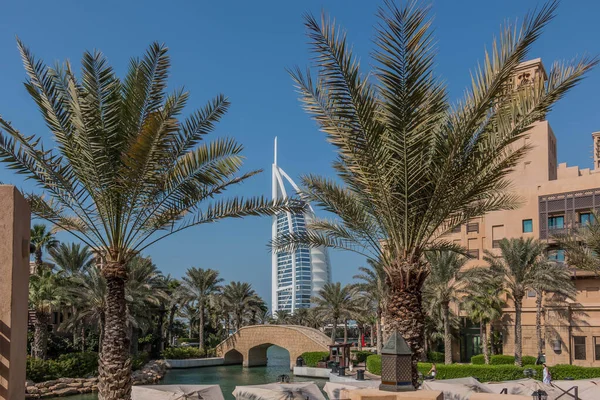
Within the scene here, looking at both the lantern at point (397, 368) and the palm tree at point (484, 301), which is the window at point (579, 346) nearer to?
the palm tree at point (484, 301)

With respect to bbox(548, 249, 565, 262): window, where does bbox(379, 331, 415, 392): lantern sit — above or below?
below

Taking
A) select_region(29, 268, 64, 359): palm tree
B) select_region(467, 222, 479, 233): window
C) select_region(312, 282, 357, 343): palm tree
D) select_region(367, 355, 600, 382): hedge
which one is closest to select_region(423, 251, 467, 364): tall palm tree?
select_region(367, 355, 600, 382): hedge

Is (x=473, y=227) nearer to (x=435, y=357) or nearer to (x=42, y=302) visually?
(x=435, y=357)

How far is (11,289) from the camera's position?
561 centimetres

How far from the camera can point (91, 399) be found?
3159cm

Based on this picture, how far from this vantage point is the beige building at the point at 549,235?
39.7 metres

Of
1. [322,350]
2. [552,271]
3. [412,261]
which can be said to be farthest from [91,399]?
[552,271]

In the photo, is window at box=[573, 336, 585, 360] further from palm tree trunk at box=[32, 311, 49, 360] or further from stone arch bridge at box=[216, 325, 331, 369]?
palm tree trunk at box=[32, 311, 49, 360]

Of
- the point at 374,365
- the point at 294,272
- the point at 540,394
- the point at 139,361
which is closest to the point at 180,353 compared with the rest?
the point at 139,361

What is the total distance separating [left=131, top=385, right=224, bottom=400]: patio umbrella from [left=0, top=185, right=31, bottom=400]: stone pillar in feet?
39.2

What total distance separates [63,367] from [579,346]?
32762 mm

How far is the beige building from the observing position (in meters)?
39.7

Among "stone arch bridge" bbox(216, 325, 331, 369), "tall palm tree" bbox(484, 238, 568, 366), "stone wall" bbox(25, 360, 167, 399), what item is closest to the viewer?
"stone wall" bbox(25, 360, 167, 399)

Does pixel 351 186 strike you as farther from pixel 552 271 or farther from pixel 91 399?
pixel 552 271
